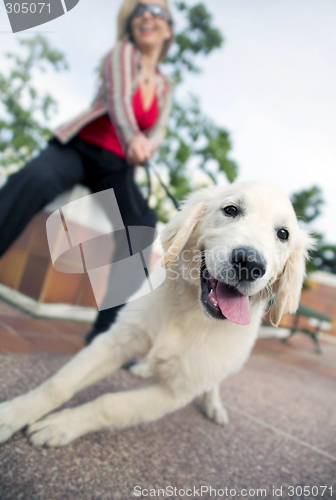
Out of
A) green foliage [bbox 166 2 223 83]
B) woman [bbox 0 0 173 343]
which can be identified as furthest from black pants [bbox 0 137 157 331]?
green foliage [bbox 166 2 223 83]

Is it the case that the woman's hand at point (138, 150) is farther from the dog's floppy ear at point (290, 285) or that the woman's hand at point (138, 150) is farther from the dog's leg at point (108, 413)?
the dog's leg at point (108, 413)

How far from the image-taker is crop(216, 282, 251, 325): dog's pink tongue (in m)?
1.56

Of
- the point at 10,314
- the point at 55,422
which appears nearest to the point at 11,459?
the point at 55,422

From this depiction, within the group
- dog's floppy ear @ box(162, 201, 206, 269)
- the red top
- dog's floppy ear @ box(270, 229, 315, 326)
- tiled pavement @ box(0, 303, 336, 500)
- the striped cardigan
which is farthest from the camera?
the red top

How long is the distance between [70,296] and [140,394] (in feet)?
7.99

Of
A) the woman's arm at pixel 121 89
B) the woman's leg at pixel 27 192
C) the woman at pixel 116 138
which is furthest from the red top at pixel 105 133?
the woman's leg at pixel 27 192

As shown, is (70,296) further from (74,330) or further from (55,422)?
(55,422)

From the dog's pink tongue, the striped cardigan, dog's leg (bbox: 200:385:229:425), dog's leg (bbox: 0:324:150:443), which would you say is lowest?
dog's leg (bbox: 200:385:229:425)

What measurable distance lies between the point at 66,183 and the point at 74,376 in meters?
1.26

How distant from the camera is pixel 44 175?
7.16 ft

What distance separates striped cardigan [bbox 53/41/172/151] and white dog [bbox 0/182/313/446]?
33.4 inches

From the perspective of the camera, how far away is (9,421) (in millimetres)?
1483

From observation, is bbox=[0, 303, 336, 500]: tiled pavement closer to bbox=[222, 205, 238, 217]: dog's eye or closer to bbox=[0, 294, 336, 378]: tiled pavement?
bbox=[0, 294, 336, 378]: tiled pavement

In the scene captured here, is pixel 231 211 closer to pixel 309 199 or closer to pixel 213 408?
pixel 213 408
